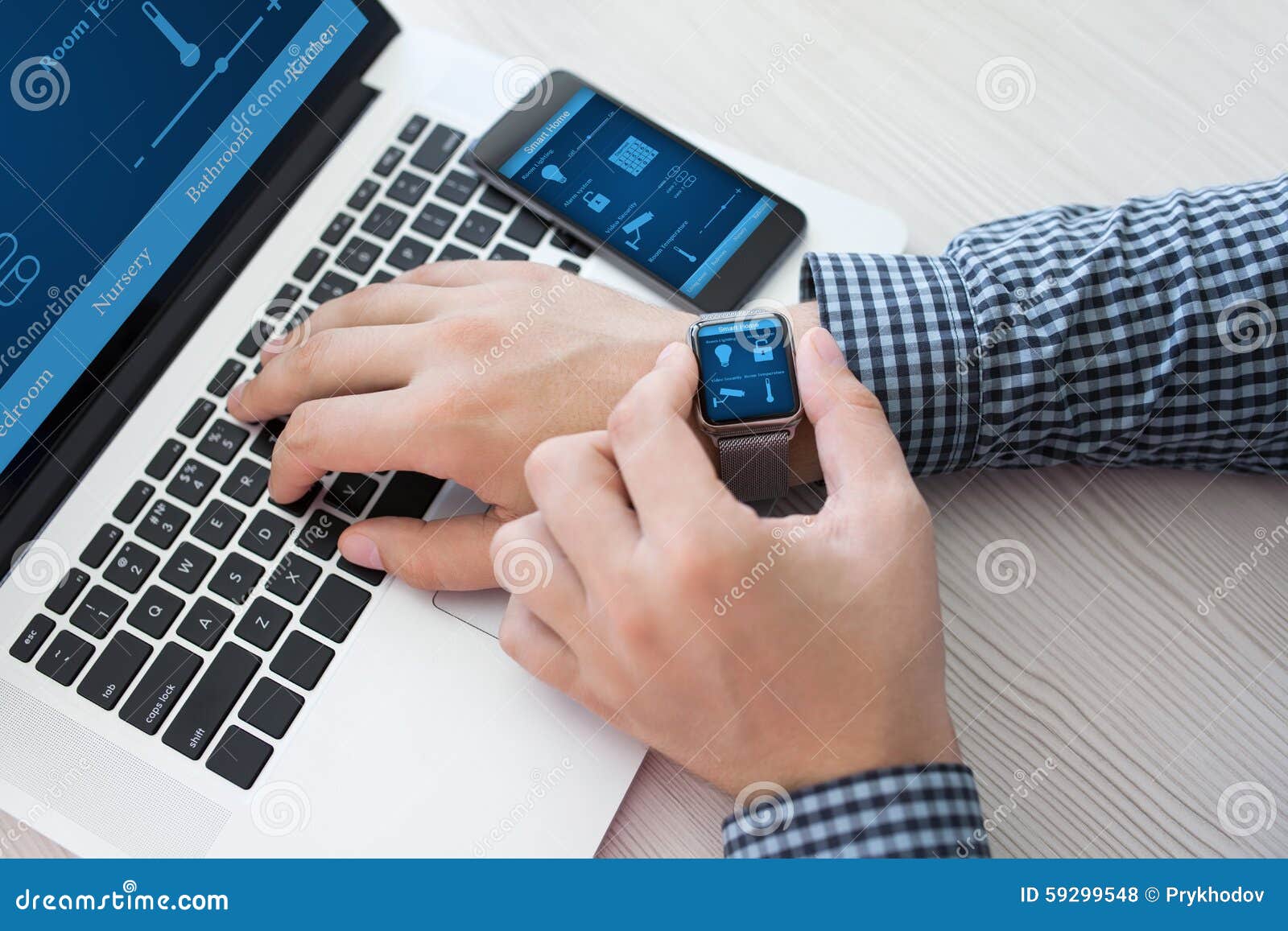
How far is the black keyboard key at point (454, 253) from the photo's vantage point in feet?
2.76

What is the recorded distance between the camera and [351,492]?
0.75 meters

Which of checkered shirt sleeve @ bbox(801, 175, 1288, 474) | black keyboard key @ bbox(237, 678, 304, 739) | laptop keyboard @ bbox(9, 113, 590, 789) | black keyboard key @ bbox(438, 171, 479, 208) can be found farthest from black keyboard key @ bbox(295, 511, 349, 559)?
checkered shirt sleeve @ bbox(801, 175, 1288, 474)

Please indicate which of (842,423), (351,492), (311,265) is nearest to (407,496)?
(351,492)

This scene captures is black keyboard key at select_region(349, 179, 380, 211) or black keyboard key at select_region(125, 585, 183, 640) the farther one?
black keyboard key at select_region(349, 179, 380, 211)

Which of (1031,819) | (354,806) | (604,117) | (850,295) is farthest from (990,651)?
(604,117)

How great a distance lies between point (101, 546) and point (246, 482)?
0.38ft

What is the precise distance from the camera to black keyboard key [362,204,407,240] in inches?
33.4

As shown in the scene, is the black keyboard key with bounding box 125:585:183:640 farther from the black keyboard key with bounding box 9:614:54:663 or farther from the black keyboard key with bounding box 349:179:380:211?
the black keyboard key with bounding box 349:179:380:211

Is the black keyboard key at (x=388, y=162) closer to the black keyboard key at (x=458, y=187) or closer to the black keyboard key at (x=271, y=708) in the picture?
the black keyboard key at (x=458, y=187)

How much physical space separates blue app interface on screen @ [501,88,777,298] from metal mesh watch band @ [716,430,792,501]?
6.8 inches

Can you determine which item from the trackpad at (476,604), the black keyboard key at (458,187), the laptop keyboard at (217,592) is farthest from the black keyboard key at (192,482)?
the black keyboard key at (458,187)

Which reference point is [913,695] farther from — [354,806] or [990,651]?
[354,806]

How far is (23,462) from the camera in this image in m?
0.72
